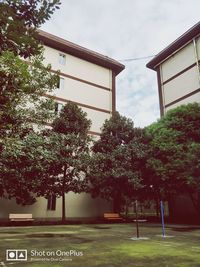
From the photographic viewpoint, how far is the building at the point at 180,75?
84.9 feet

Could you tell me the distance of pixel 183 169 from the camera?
18.6 metres

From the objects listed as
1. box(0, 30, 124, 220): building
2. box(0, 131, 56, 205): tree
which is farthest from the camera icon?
box(0, 30, 124, 220): building

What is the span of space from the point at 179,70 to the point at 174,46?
276 cm

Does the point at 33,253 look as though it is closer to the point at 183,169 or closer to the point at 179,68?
the point at 183,169

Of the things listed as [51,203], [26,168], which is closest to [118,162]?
[51,203]

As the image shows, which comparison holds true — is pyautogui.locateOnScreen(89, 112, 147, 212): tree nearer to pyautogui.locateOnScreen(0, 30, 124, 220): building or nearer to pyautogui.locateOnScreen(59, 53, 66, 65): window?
pyautogui.locateOnScreen(0, 30, 124, 220): building

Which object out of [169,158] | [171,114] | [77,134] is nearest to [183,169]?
[169,158]

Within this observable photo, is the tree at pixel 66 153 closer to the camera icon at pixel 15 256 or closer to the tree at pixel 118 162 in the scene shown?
the tree at pixel 118 162

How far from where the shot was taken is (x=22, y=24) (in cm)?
304

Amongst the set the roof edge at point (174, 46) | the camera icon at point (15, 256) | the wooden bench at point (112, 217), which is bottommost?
the wooden bench at point (112, 217)

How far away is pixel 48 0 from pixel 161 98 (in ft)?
95.2

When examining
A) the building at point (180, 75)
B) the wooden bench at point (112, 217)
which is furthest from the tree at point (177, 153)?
the building at point (180, 75)

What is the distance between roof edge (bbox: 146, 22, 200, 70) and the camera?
86.7ft

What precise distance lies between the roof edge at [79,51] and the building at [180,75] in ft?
15.4
